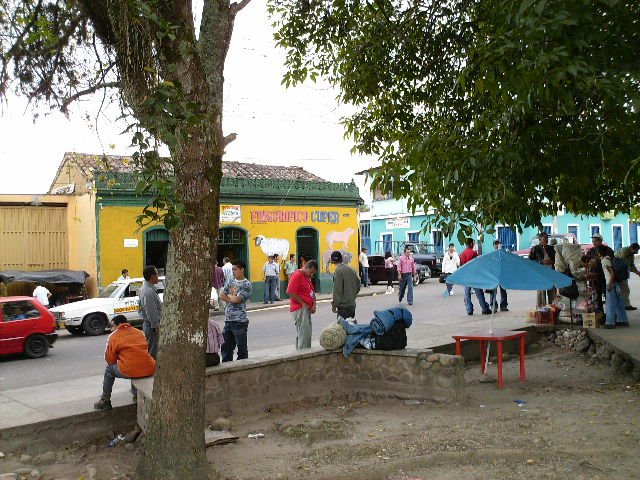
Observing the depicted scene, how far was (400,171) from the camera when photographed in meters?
6.61

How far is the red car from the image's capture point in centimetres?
1210

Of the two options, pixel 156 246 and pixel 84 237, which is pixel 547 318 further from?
pixel 84 237

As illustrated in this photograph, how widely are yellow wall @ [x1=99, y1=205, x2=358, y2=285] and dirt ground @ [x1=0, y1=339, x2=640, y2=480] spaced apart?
14675mm

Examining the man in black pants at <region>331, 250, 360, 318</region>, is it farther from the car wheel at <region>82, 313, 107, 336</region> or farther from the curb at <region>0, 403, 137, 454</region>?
the car wheel at <region>82, 313, 107, 336</region>

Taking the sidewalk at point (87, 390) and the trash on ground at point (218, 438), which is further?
the sidewalk at point (87, 390)

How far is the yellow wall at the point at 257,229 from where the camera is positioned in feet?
71.6

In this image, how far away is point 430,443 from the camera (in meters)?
6.11

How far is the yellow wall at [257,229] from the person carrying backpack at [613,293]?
14.2m

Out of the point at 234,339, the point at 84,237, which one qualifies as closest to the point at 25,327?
the point at 234,339

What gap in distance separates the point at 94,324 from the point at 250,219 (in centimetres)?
982

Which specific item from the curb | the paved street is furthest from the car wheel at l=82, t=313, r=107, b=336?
the curb

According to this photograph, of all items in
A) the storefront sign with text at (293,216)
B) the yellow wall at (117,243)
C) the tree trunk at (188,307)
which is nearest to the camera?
the tree trunk at (188,307)

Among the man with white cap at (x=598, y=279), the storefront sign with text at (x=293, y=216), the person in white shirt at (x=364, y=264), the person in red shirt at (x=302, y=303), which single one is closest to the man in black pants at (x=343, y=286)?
the person in red shirt at (x=302, y=303)

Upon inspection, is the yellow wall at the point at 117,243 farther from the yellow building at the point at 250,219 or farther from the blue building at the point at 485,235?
the blue building at the point at 485,235
